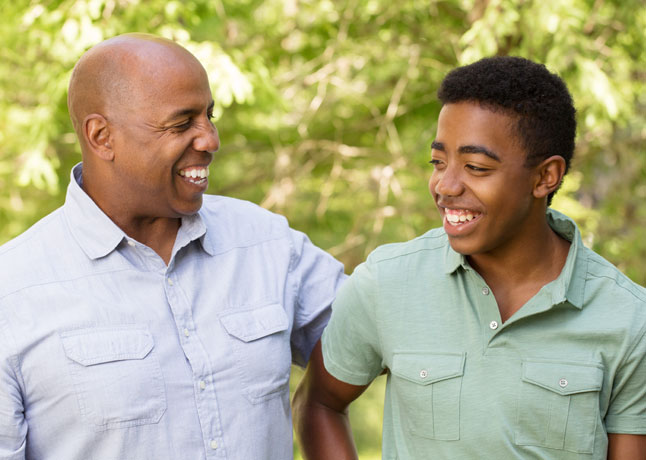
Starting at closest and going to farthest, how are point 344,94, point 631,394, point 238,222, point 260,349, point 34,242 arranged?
point 631,394, point 34,242, point 260,349, point 238,222, point 344,94

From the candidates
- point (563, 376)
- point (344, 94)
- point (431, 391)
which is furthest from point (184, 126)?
point (344, 94)

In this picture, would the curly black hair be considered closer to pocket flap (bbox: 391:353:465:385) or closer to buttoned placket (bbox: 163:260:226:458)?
pocket flap (bbox: 391:353:465:385)

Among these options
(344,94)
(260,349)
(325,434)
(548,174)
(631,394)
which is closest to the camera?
(631,394)

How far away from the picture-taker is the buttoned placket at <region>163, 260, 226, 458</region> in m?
2.08

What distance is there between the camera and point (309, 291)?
97.0 inches

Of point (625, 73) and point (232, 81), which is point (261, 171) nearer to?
point (232, 81)

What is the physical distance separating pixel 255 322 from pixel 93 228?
492mm

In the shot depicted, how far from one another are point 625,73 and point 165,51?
3749 mm

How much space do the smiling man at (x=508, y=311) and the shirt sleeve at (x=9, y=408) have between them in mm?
890

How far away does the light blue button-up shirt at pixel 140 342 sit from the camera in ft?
6.39

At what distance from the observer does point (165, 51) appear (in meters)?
2.16

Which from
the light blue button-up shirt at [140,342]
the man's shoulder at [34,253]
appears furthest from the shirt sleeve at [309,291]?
the man's shoulder at [34,253]

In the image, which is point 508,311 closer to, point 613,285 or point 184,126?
point 613,285

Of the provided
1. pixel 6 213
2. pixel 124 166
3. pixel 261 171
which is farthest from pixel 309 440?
pixel 6 213
